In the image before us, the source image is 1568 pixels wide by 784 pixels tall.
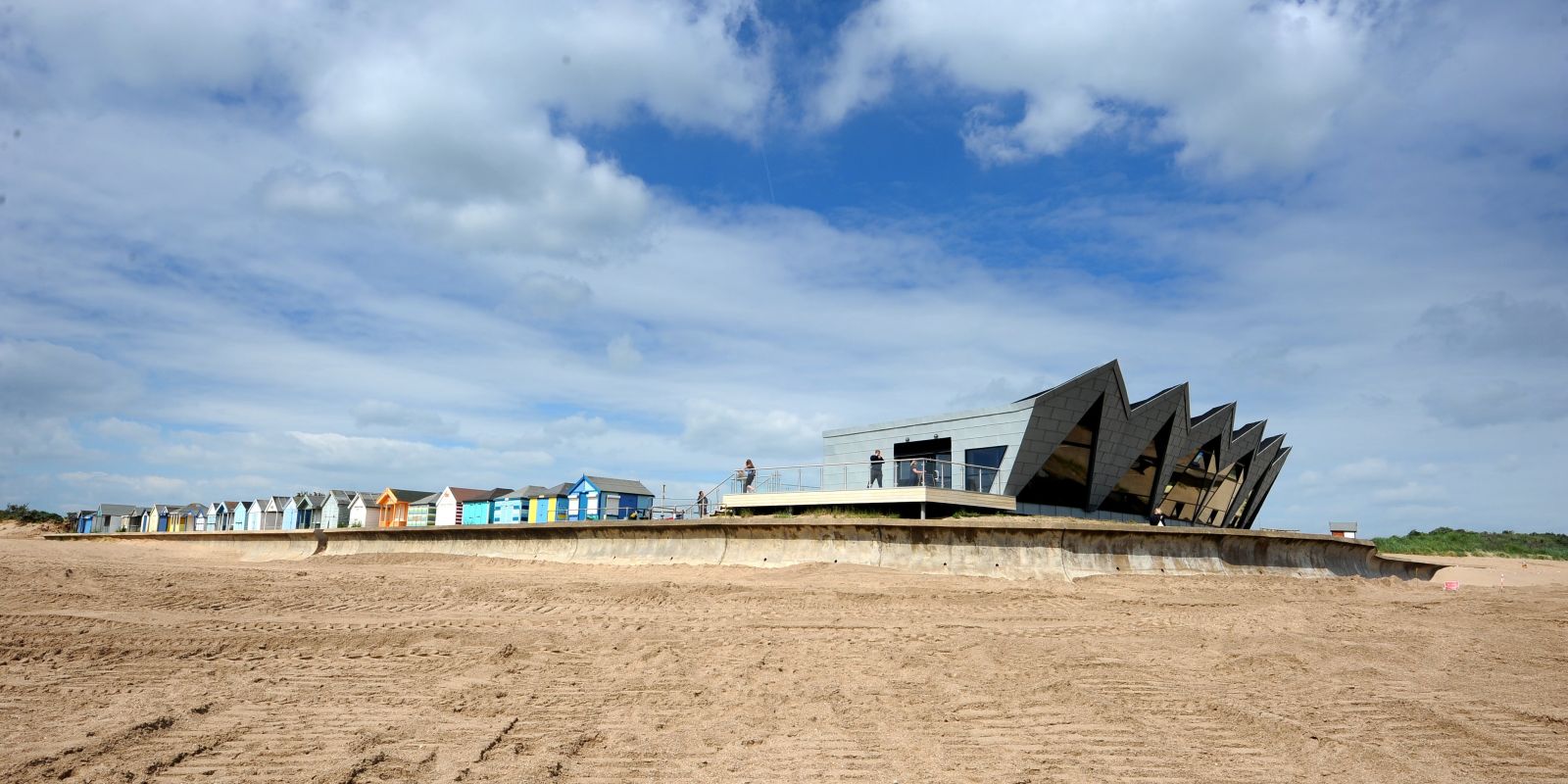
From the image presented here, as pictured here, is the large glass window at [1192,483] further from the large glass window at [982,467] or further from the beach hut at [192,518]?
the beach hut at [192,518]

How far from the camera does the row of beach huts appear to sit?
39156 mm

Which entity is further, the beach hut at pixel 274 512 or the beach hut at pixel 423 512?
the beach hut at pixel 274 512

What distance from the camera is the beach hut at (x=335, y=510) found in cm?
6316

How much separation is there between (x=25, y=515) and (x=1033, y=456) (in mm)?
89912

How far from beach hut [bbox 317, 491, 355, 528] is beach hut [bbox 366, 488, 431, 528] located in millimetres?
2190

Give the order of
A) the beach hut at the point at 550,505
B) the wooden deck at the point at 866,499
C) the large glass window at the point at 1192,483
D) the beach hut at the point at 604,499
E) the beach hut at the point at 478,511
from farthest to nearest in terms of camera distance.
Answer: the beach hut at the point at 478,511, the beach hut at the point at 550,505, the large glass window at the point at 1192,483, the beach hut at the point at 604,499, the wooden deck at the point at 866,499

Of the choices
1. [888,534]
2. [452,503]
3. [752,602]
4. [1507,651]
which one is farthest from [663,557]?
[452,503]

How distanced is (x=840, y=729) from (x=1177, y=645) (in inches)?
227

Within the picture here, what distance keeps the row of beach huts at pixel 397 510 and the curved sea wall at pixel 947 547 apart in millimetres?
5826

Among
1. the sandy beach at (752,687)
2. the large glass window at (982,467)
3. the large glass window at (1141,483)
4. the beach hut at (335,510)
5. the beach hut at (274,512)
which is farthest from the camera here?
the beach hut at (274,512)

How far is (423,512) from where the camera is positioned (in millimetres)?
59281

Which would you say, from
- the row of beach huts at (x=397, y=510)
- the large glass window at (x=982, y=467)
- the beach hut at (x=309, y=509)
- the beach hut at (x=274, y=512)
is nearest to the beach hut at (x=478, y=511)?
the row of beach huts at (x=397, y=510)

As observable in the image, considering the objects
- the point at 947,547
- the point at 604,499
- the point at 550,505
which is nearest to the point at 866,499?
the point at 947,547

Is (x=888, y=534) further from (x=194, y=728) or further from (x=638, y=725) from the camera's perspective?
(x=194, y=728)
